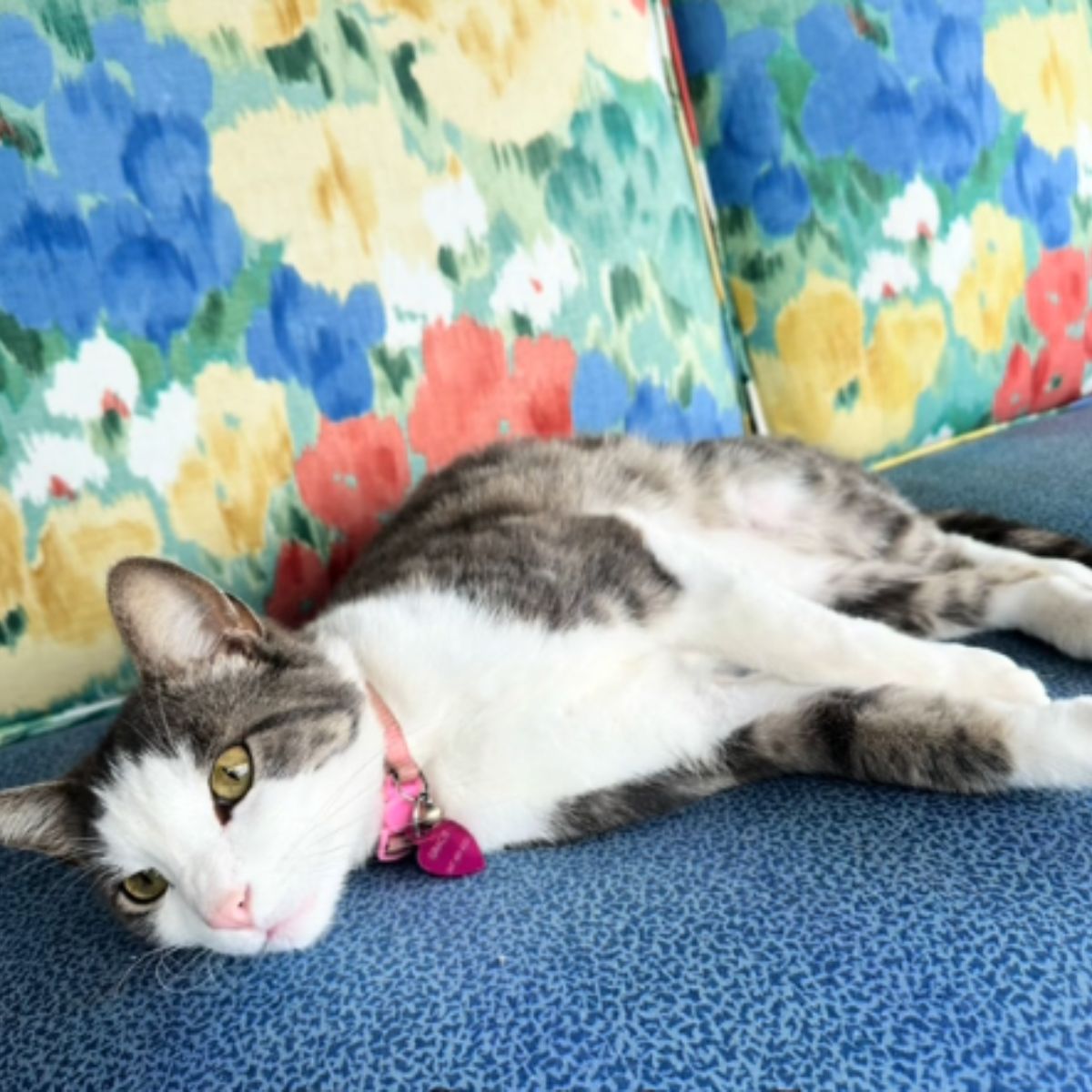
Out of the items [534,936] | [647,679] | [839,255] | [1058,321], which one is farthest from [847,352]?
[534,936]

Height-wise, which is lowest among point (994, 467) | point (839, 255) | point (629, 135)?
point (994, 467)

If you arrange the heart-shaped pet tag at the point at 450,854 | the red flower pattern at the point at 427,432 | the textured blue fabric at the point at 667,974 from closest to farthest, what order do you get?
the textured blue fabric at the point at 667,974 < the heart-shaped pet tag at the point at 450,854 < the red flower pattern at the point at 427,432

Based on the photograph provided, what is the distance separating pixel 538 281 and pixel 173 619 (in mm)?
923

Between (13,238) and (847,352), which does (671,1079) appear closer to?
(13,238)

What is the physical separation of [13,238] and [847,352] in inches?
58.1

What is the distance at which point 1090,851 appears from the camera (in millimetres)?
840

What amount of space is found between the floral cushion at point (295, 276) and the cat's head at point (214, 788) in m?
0.37

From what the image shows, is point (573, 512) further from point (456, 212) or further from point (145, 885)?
point (145, 885)

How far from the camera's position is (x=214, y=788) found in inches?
43.0

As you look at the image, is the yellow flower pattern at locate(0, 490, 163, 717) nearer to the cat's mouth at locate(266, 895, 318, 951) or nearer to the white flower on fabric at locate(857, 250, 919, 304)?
the cat's mouth at locate(266, 895, 318, 951)

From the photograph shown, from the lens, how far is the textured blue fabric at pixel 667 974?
695 mm

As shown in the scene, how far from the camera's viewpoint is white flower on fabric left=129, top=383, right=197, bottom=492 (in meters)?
1.50

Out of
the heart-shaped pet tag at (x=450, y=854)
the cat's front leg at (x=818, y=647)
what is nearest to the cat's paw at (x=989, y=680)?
the cat's front leg at (x=818, y=647)

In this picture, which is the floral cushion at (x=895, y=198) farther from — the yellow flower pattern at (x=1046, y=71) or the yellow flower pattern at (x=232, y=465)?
the yellow flower pattern at (x=232, y=465)
